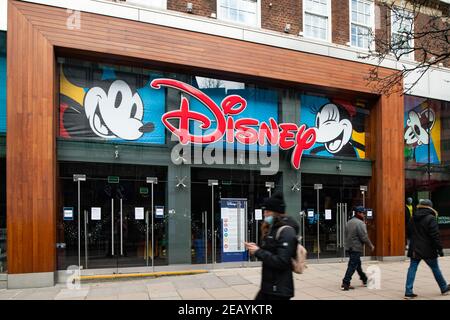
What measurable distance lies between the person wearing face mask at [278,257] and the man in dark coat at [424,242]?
13.7ft

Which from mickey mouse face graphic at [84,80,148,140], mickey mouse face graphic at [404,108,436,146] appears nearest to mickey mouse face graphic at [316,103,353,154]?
mickey mouse face graphic at [404,108,436,146]

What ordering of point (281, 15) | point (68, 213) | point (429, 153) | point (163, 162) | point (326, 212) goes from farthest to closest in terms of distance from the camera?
point (429, 153) < point (326, 212) < point (281, 15) < point (163, 162) < point (68, 213)

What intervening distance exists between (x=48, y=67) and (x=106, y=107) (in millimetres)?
1689

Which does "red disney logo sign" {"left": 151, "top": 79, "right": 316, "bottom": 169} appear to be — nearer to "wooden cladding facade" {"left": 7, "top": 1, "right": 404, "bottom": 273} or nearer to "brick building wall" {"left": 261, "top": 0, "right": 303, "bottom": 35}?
"wooden cladding facade" {"left": 7, "top": 1, "right": 404, "bottom": 273}

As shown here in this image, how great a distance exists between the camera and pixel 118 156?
35.5ft

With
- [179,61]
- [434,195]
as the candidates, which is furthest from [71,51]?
[434,195]

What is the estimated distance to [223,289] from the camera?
931cm

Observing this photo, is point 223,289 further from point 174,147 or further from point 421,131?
point 421,131

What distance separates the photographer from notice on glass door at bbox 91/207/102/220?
10523 millimetres

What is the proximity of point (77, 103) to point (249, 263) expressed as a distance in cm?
629

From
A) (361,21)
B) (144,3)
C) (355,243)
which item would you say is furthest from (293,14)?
(355,243)

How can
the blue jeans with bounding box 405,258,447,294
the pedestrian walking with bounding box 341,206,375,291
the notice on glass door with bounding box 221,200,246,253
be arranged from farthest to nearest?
the notice on glass door with bounding box 221,200,246,253 < the pedestrian walking with bounding box 341,206,375,291 < the blue jeans with bounding box 405,258,447,294

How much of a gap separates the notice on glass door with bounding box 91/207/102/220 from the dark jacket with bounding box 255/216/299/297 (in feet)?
22.6
